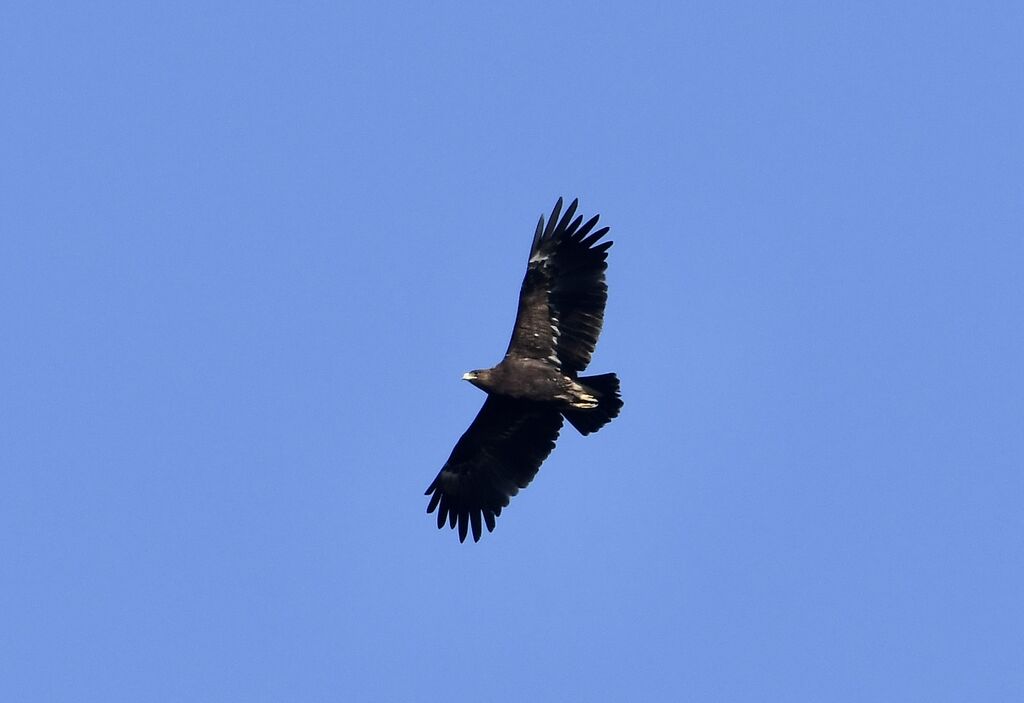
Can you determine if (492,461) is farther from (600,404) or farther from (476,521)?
(600,404)

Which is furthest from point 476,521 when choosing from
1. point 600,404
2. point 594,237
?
point 594,237

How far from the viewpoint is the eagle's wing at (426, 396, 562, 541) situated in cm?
3092

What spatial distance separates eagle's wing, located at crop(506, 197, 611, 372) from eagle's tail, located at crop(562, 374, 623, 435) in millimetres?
499

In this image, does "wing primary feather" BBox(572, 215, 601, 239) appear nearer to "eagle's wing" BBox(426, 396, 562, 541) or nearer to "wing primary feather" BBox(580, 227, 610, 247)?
"wing primary feather" BBox(580, 227, 610, 247)

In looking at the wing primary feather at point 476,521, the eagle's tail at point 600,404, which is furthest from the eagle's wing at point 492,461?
the eagle's tail at point 600,404

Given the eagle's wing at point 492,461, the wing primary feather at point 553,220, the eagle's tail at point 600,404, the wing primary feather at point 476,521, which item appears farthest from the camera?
the wing primary feather at point 476,521

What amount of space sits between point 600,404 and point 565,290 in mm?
2022

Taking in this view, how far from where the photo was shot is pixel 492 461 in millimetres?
31453

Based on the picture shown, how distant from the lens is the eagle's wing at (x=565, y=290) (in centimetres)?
2983

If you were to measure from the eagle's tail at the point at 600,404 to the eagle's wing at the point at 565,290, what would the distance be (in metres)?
0.50

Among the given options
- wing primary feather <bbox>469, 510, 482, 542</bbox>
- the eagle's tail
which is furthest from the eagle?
wing primary feather <bbox>469, 510, 482, 542</bbox>

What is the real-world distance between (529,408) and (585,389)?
1580mm

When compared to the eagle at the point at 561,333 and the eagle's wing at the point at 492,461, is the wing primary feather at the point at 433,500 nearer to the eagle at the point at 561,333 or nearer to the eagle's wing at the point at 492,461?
the eagle's wing at the point at 492,461

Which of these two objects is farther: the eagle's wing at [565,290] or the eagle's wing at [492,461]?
the eagle's wing at [492,461]
